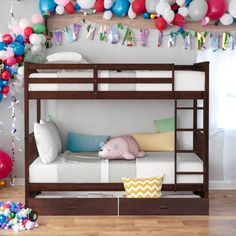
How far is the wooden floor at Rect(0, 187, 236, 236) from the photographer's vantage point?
4.26 m

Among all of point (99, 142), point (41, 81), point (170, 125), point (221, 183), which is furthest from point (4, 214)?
point (221, 183)

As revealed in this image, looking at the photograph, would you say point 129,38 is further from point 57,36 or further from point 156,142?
point 156,142

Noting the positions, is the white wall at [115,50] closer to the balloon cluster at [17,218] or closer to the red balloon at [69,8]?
the red balloon at [69,8]

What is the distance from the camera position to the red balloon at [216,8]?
18.2 ft

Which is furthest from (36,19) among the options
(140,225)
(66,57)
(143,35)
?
(140,225)

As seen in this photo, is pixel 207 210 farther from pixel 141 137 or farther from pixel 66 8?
pixel 66 8

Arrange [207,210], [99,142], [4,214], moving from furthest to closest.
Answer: [99,142]
[207,210]
[4,214]

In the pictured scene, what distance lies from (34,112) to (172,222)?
2.13m

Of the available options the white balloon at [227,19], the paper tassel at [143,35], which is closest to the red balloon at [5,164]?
the paper tassel at [143,35]

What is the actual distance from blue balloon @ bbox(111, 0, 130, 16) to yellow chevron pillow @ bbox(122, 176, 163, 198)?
180 cm

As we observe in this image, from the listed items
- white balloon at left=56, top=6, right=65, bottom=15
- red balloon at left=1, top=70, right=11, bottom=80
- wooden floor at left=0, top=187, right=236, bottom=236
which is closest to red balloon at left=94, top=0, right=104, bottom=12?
white balloon at left=56, top=6, right=65, bottom=15

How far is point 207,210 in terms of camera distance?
15.7 ft

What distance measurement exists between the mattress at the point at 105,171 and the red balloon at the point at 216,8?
5.10 ft

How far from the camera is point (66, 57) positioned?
5.68 metres
